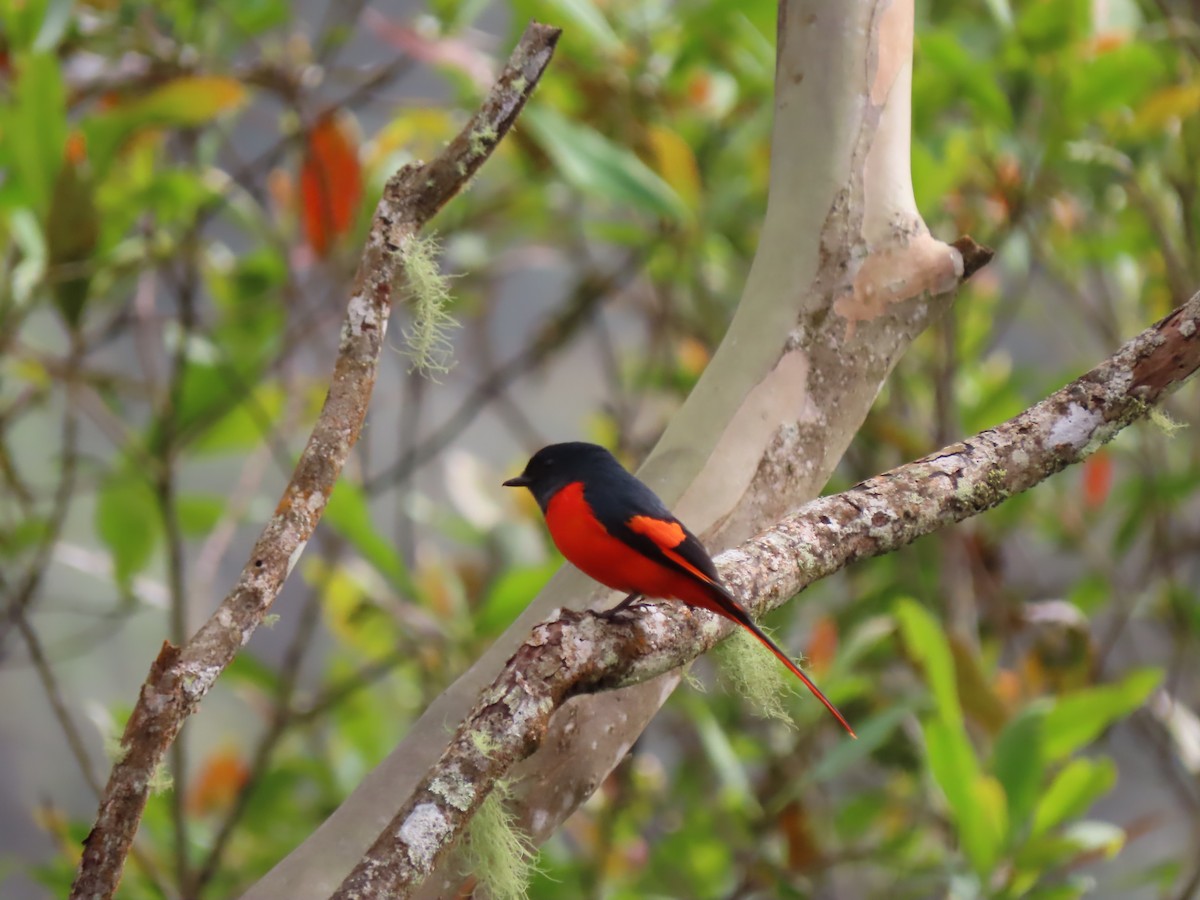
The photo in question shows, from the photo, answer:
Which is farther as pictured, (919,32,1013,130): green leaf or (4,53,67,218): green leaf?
(919,32,1013,130): green leaf

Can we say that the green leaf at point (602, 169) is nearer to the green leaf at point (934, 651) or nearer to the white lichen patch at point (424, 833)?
the green leaf at point (934, 651)

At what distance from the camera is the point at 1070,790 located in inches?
65.6

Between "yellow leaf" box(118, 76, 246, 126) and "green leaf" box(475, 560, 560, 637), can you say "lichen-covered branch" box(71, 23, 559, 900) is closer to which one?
"yellow leaf" box(118, 76, 246, 126)

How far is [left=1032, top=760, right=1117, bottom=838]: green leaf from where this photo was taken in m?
1.66

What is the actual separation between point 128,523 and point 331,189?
67cm

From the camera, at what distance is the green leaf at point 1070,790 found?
166 cm

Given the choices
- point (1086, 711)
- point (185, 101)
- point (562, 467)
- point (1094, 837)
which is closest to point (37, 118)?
point (185, 101)

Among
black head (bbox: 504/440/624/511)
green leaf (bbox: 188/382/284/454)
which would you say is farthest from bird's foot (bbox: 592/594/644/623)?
green leaf (bbox: 188/382/284/454)

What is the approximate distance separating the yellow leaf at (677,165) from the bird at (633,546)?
877mm

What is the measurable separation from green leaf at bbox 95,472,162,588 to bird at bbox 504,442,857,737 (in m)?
1.13

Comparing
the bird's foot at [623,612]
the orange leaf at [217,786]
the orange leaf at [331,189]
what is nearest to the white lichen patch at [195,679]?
the bird's foot at [623,612]

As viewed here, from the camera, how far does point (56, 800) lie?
3.56 m

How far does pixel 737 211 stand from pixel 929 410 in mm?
973

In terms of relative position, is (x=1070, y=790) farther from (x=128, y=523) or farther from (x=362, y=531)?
(x=128, y=523)
